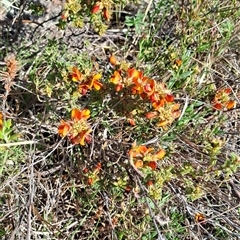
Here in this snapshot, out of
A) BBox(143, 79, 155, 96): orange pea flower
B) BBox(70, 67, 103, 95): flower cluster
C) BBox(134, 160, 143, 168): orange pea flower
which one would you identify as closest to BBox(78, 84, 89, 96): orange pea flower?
BBox(70, 67, 103, 95): flower cluster

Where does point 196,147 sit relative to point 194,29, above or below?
below

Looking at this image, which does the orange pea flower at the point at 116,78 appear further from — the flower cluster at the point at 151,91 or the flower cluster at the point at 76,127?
the flower cluster at the point at 76,127

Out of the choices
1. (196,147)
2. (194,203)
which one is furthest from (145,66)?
(194,203)

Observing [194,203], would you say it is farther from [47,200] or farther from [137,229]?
[47,200]

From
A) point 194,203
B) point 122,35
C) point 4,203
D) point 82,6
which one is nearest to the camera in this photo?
point 82,6

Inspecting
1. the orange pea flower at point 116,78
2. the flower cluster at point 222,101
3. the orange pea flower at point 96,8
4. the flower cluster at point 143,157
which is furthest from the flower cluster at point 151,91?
the flower cluster at point 222,101

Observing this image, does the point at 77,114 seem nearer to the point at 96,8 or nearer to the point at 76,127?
the point at 76,127
